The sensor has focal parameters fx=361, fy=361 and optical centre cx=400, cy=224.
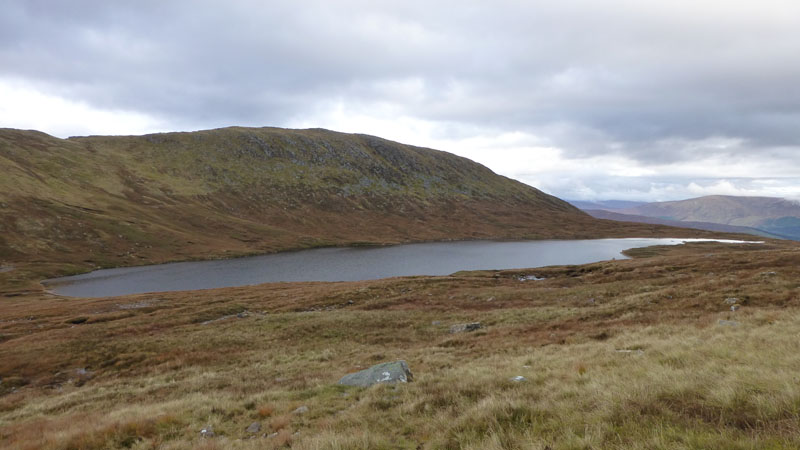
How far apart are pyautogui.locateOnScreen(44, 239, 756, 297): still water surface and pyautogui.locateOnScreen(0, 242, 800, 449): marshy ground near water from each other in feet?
115

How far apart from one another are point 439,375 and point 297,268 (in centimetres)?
7948

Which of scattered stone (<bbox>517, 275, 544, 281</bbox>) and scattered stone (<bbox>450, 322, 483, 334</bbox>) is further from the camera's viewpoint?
scattered stone (<bbox>517, 275, 544, 281</bbox>)

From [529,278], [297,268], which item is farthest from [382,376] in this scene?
[297,268]

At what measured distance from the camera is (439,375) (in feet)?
42.6

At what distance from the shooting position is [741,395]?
22.0ft

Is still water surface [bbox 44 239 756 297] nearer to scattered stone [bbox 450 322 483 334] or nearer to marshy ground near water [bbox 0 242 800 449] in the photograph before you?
marshy ground near water [bbox 0 242 800 449]

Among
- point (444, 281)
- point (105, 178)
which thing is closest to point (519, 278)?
point (444, 281)

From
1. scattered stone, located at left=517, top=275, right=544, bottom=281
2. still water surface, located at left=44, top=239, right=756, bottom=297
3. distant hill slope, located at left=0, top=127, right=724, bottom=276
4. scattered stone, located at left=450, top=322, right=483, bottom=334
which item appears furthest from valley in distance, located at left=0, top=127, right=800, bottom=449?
distant hill slope, located at left=0, top=127, right=724, bottom=276

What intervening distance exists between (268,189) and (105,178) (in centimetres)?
6369

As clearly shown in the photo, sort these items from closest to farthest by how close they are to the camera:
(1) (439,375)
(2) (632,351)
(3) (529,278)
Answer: (1) (439,375) → (2) (632,351) → (3) (529,278)

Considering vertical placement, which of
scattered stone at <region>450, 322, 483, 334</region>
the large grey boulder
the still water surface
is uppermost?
the large grey boulder

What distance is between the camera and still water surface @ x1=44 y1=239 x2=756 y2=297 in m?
70.0

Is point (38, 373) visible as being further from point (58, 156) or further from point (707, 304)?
point (58, 156)

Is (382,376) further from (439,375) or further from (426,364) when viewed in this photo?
(426,364)
